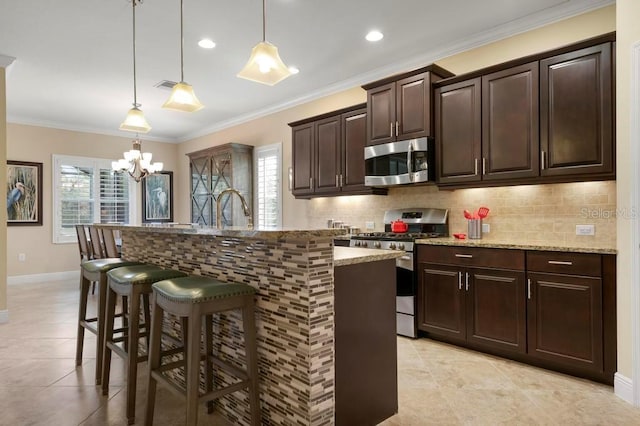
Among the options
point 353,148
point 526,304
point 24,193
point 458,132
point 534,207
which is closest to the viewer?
point 526,304

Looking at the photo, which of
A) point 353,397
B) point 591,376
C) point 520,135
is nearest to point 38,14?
point 353,397

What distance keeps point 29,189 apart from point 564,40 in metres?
7.92

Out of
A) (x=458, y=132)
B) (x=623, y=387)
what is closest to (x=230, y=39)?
(x=458, y=132)

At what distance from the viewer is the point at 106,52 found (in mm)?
4078

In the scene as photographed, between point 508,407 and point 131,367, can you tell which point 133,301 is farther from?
point 508,407

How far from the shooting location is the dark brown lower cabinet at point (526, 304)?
2.61m

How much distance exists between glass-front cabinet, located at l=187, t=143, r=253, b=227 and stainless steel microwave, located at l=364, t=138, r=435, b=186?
264 centimetres

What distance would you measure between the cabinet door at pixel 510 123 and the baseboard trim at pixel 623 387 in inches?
59.8

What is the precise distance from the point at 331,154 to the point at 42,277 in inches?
226

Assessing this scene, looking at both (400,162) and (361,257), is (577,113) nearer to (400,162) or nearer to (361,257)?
(400,162)

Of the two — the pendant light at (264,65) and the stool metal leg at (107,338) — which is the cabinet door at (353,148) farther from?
the stool metal leg at (107,338)

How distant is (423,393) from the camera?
2525 millimetres

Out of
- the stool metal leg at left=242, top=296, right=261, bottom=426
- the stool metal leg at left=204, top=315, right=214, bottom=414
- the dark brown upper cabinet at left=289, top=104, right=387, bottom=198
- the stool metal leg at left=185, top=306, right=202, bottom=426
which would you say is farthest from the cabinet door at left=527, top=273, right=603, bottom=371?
the stool metal leg at left=185, top=306, right=202, bottom=426

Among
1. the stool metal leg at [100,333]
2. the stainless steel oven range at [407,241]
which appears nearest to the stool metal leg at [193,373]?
the stool metal leg at [100,333]
